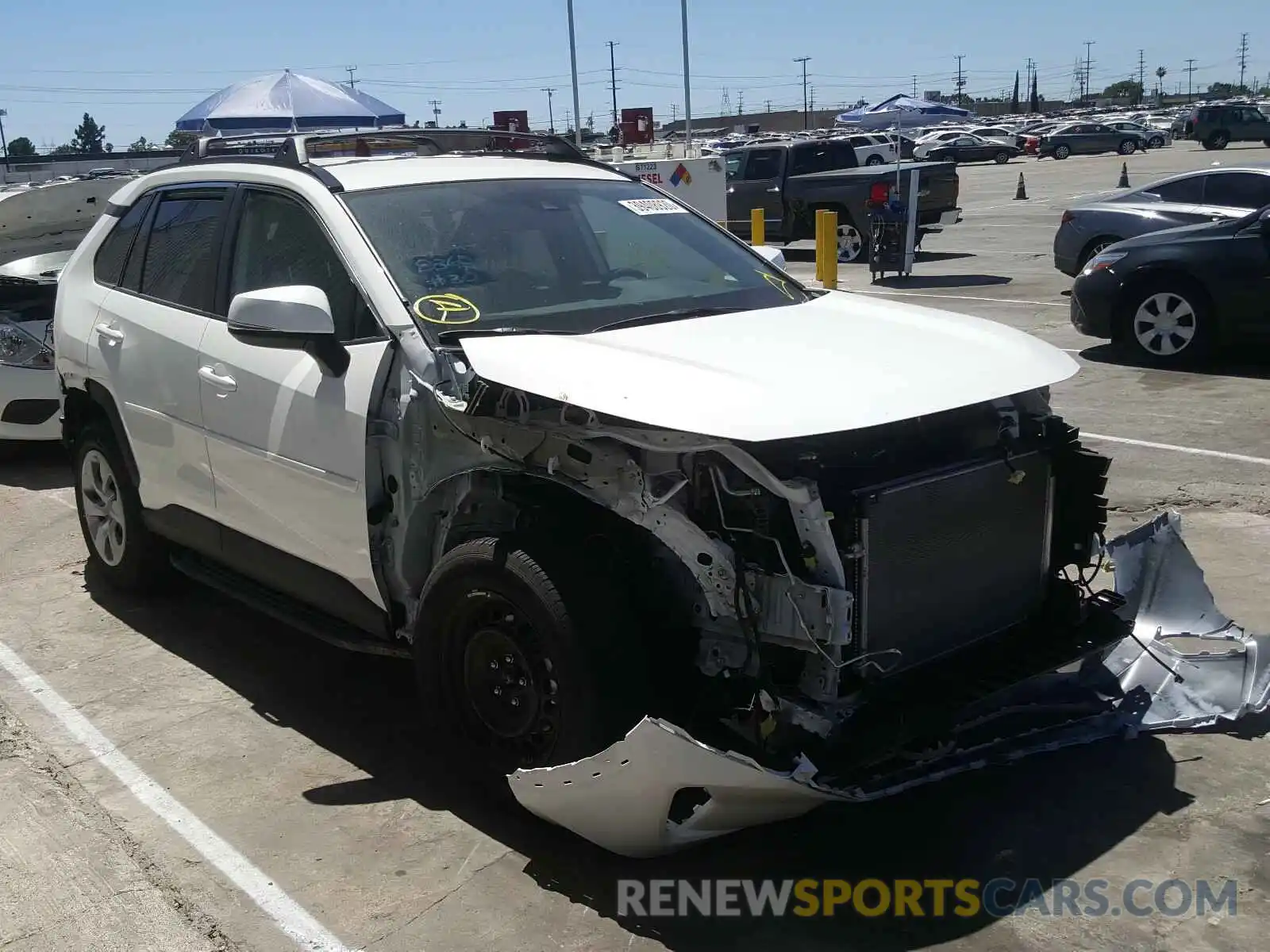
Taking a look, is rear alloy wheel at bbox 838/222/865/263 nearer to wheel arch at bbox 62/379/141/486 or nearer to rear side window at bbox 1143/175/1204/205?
rear side window at bbox 1143/175/1204/205

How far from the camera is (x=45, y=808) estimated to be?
4.07 metres

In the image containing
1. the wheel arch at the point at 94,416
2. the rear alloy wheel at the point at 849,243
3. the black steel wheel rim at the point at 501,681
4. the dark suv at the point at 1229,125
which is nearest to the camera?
the black steel wheel rim at the point at 501,681

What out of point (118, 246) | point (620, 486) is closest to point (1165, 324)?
point (118, 246)

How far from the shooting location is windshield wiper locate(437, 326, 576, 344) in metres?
3.85

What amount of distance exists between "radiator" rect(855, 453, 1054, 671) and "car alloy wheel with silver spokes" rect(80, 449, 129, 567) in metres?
3.63

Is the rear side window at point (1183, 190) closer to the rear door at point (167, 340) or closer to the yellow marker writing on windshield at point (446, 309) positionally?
the rear door at point (167, 340)

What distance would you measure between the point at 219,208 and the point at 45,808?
227 centimetres

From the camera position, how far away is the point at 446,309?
3.98 meters

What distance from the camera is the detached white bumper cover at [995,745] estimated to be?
3.07 meters

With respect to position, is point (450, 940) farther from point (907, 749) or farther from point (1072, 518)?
point (1072, 518)

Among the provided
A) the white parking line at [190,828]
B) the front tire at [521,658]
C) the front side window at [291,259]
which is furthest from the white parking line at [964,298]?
the front tire at [521,658]

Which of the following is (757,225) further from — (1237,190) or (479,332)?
(479,332)

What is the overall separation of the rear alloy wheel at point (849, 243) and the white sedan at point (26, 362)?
44.1ft

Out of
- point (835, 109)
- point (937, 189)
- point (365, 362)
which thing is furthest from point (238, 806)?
point (835, 109)
